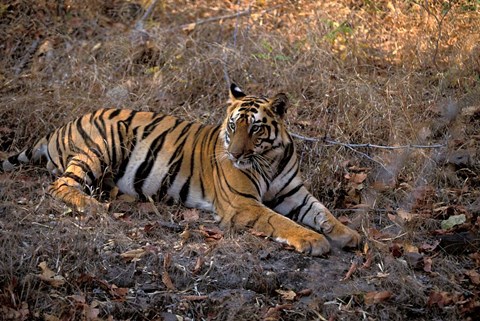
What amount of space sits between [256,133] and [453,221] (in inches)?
61.9

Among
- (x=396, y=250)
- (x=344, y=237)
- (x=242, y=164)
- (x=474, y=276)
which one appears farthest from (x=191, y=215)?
(x=474, y=276)

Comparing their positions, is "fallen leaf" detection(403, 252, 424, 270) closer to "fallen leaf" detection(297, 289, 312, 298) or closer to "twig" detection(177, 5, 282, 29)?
"fallen leaf" detection(297, 289, 312, 298)

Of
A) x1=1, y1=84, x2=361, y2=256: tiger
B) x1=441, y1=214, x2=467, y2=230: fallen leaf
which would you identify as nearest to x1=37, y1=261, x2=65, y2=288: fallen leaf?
x1=1, y1=84, x2=361, y2=256: tiger

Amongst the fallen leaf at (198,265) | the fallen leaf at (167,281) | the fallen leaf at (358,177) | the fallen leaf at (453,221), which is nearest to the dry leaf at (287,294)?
the fallen leaf at (198,265)

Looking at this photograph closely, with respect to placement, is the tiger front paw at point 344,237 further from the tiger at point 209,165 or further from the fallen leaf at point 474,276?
the fallen leaf at point 474,276

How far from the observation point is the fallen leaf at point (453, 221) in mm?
5352

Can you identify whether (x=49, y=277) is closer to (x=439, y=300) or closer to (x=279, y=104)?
(x=279, y=104)

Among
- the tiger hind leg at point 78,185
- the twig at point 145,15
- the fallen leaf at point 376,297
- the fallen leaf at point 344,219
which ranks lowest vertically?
the fallen leaf at point 344,219

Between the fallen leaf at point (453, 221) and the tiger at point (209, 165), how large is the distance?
2.30 feet

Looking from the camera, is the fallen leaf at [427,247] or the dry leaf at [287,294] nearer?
the dry leaf at [287,294]

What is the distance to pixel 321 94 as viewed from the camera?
7023 millimetres

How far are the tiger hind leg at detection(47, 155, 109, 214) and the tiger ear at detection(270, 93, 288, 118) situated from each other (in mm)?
1444

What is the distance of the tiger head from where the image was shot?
5340 mm

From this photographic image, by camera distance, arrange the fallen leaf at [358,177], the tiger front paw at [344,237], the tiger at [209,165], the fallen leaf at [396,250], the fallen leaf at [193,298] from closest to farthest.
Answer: the fallen leaf at [193,298], the fallen leaf at [396,250], the tiger front paw at [344,237], the tiger at [209,165], the fallen leaf at [358,177]
